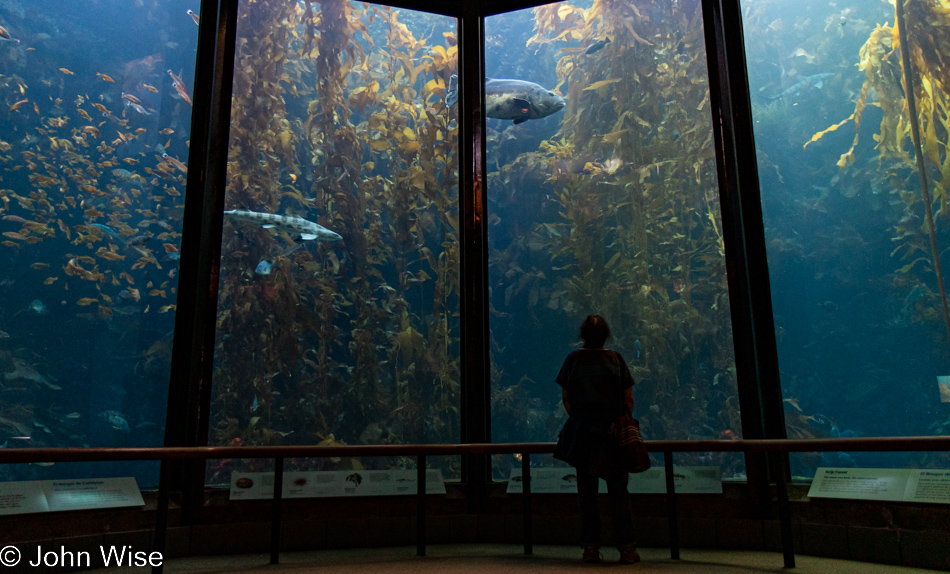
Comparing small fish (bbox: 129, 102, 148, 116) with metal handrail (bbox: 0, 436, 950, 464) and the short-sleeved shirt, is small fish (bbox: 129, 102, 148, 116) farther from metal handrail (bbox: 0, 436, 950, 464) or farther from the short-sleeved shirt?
the short-sleeved shirt

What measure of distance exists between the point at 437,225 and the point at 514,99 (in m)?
1.39

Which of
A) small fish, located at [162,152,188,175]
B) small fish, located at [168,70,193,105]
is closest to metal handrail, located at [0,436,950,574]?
small fish, located at [162,152,188,175]

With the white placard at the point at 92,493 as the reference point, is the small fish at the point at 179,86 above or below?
above

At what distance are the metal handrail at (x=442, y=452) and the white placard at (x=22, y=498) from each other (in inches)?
38.4

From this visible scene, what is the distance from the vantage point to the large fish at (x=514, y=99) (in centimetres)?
503

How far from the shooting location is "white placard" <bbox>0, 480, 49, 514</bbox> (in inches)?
124

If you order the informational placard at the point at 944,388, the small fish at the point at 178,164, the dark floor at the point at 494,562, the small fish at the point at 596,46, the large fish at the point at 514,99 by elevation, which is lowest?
the dark floor at the point at 494,562

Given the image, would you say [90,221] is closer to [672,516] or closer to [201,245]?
[201,245]

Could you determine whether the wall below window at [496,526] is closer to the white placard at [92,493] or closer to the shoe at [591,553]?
the white placard at [92,493]

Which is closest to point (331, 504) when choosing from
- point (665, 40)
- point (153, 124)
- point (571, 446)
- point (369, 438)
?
point (369, 438)

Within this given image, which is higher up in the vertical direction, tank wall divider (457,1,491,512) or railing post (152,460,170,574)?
tank wall divider (457,1,491,512)

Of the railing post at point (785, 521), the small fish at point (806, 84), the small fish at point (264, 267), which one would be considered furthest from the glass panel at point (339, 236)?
the small fish at point (806, 84)

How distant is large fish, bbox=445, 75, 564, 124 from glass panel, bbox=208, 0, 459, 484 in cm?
37

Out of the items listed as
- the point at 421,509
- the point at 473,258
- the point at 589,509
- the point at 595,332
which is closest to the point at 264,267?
the point at 473,258
